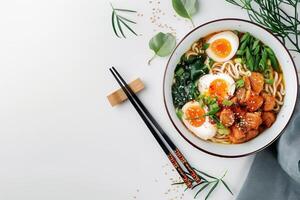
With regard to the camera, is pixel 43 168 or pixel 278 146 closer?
pixel 278 146

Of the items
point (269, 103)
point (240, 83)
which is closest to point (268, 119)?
point (269, 103)

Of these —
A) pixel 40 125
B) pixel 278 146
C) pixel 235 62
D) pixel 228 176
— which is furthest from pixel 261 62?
pixel 40 125

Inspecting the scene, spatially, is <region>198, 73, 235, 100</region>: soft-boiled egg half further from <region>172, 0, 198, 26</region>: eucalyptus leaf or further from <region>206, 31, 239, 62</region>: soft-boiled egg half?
<region>172, 0, 198, 26</region>: eucalyptus leaf

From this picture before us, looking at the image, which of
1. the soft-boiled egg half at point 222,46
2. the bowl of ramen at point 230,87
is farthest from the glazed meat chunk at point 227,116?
the soft-boiled egg half at point 222,46

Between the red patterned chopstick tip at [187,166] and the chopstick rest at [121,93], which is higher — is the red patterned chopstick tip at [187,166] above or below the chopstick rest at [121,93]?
below

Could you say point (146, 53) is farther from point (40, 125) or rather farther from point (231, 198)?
point (231, 198)

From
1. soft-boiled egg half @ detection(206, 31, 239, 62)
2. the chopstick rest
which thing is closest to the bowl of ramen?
soft-boiled egg half @ detection(206, 31, 239, 62)

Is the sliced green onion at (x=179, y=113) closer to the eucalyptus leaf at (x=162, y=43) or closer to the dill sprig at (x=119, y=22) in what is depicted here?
the eucalyptus leaf at (x=162, y=43)
